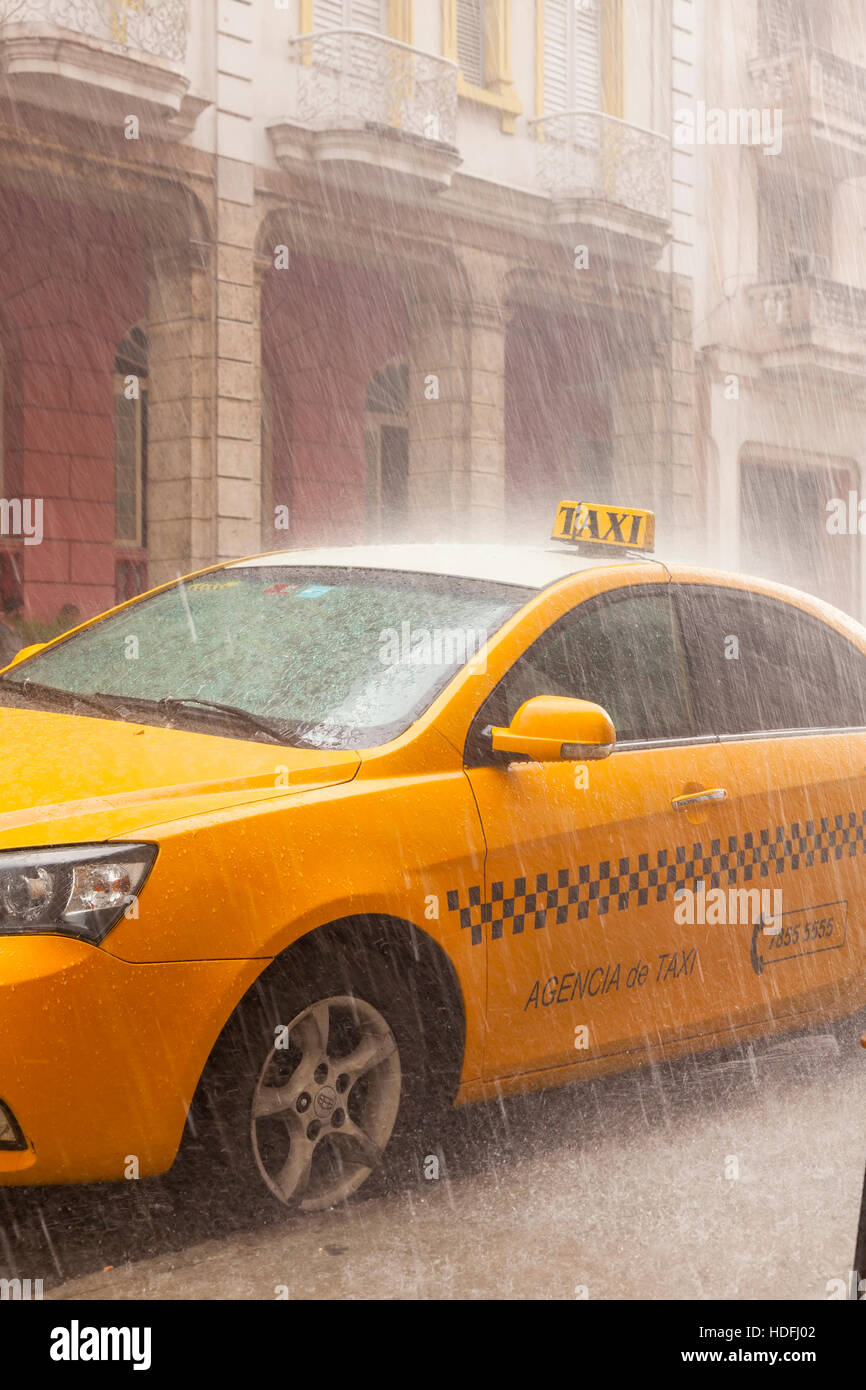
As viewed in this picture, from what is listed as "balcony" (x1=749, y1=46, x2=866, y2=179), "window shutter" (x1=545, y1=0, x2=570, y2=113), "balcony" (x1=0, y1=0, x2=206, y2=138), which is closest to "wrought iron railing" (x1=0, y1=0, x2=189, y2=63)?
"balcony" (x1=0, y1=0, x2=206, y2=138)

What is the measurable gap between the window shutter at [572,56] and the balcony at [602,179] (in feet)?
1.30

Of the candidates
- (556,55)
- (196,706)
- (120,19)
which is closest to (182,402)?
(120,19)

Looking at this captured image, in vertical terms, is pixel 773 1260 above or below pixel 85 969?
below

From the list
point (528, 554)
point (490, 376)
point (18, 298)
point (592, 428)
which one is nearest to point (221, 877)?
point (528, 554)

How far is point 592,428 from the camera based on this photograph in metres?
21.5

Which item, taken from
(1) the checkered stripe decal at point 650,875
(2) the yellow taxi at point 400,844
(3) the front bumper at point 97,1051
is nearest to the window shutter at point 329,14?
(2) the yellow taxi at point 400,844

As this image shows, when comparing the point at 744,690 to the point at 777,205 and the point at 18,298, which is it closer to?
the point at 18,298

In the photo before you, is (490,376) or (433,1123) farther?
(490,376)

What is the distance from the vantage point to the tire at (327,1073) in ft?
13.1

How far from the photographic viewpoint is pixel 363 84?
15867mm

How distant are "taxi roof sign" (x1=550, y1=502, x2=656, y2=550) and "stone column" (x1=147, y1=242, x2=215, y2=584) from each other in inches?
380

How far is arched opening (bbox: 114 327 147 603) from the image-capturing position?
55.6 ft
